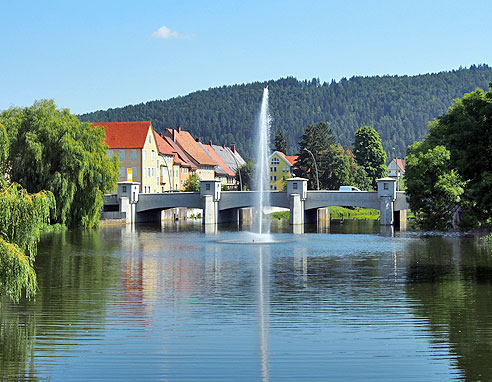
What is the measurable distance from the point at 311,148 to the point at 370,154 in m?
10.1

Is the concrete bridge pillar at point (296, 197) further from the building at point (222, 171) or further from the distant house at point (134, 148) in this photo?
the building at point (222, 171)

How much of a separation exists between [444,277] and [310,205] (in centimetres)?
5138

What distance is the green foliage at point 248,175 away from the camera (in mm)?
121062

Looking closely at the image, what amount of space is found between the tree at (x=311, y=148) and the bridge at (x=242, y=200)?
2129cm

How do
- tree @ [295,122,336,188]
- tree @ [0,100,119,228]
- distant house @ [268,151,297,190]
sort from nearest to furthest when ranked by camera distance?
tree @ [0,100,119,228]
tree @ [295,122,336,188]
distant house @ [268,151,297,190]

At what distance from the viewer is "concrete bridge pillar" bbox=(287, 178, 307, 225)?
276 ft

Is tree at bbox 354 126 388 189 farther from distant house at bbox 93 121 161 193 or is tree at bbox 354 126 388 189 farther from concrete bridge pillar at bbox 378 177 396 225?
concrete bridge pillar at bbox 378 177 396 225

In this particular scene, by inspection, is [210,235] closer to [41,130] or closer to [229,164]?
[41,130]

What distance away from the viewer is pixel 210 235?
66.9m

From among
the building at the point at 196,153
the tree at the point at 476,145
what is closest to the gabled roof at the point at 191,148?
the building at the point at 196,153

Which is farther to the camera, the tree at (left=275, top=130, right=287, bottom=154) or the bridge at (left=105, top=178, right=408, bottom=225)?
the tree at (left=275, top=130, right=287, bottom=154)

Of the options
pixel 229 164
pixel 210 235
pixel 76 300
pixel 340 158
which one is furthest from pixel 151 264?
pixel 229 164

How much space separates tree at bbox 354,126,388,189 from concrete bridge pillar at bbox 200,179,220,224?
3718 cm

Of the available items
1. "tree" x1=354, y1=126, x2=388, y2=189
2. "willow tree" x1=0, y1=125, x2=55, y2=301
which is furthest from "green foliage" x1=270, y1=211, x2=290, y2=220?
"willow tree" x1=0, y1=125, x2=55, y2=301
